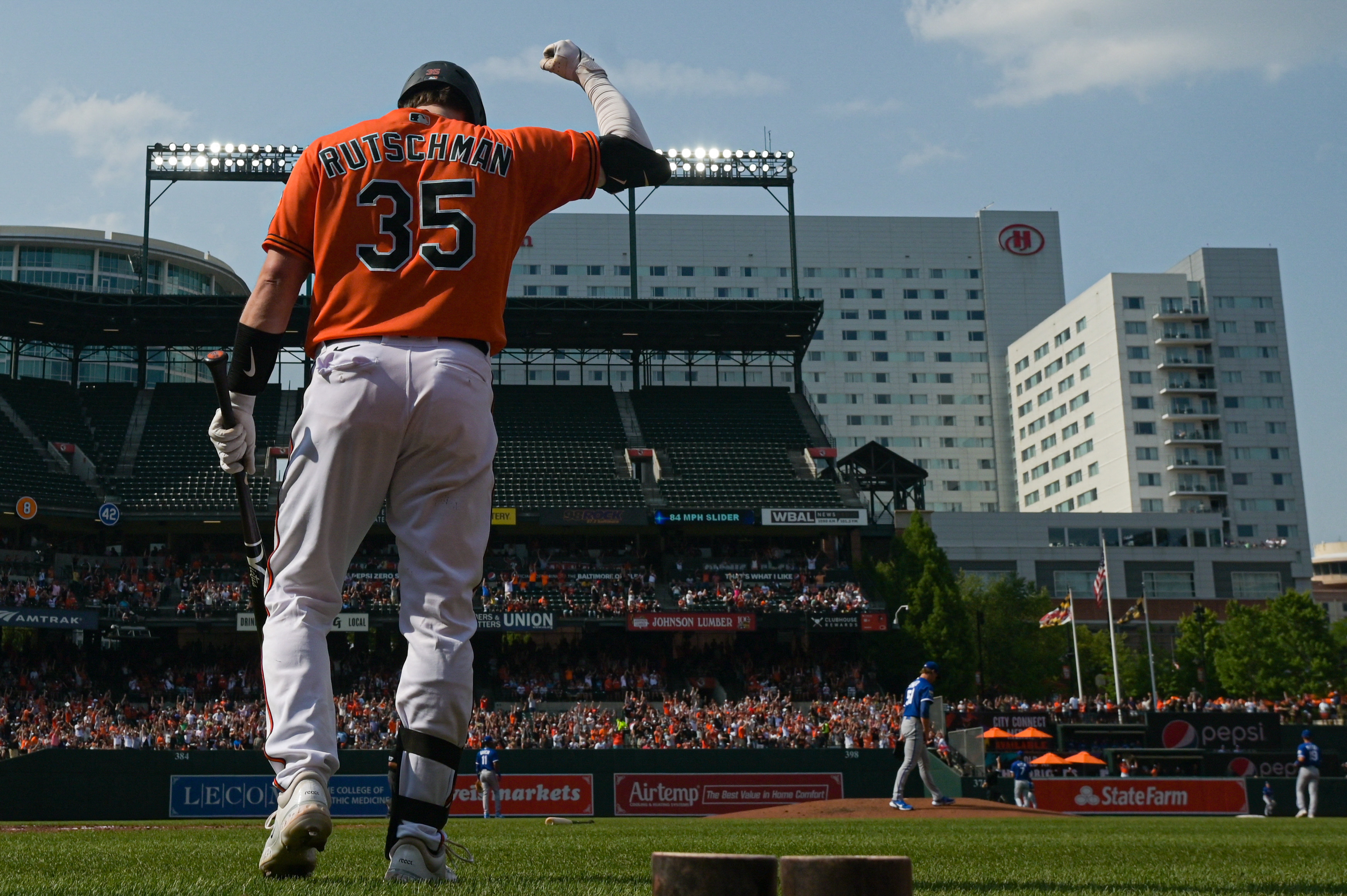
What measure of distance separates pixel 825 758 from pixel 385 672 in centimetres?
1638

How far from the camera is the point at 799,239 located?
12488 cm

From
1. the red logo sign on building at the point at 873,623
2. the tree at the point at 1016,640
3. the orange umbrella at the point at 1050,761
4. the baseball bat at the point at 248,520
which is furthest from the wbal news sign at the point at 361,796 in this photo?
the tree at the point at 1016,640

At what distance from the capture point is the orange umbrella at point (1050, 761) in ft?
106

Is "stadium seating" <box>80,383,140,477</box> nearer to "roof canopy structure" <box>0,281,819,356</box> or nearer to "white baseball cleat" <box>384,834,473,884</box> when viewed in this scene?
"roof canopy structure" <box>0,281,819,356</box>

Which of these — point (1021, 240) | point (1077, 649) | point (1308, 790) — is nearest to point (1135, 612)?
point (1077, 649)

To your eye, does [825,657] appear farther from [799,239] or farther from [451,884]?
[799,239]

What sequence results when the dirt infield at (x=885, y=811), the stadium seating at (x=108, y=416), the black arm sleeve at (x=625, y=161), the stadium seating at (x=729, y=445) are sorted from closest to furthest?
the black arm sleeve at (x=625, y=161)
the dirt infield at (x=885, y=811)
the stadium seating at (x=108, y=416)
the stadium seating at (x=729, y=445)

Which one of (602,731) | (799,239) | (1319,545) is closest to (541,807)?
(602,731)

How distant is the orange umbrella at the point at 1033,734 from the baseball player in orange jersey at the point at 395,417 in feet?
109

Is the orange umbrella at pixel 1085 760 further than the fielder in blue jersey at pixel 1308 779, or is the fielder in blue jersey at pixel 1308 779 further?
the orange umbrella at pixel 1085 760

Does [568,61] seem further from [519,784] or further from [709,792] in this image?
[709,792]

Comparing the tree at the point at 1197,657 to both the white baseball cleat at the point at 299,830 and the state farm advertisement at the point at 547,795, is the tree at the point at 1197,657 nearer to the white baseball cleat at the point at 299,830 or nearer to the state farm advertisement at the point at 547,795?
the state farm advertisement at the point at 547,795

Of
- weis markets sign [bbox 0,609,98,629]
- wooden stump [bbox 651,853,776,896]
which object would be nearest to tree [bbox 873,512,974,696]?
weis markets sign [bbox 0,609,98,629]

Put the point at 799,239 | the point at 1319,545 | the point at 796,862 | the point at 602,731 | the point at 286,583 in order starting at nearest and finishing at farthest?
1. the point at 796,862
2. the point at 286,583
3. the point at 602,731
4. the point at 799,239
5. the point at 1319,545
